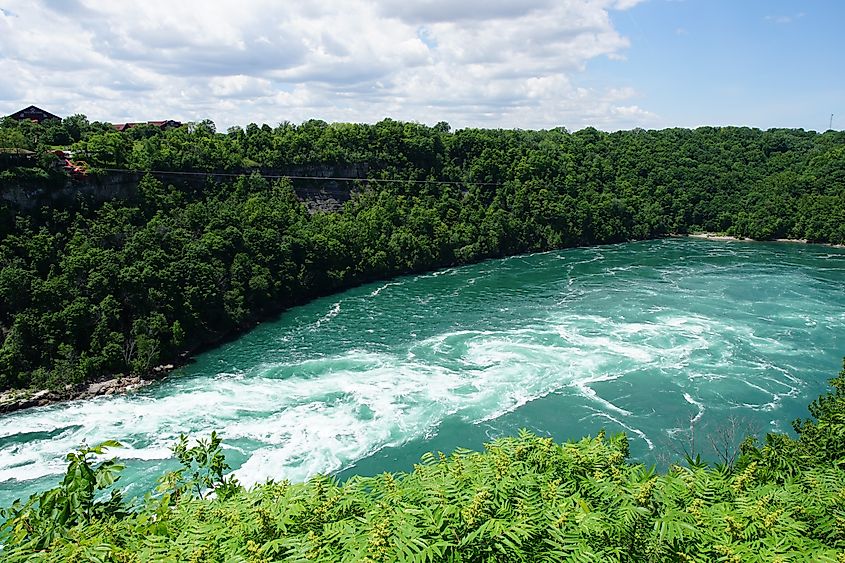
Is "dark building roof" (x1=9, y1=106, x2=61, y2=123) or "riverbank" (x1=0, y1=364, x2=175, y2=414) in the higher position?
"dark building roof" (x1=9, y1=106, x2=61, y2=123)

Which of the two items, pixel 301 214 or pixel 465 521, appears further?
pixel 301 214

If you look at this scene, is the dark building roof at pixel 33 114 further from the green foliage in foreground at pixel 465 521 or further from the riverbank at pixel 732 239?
the riverbank at pixel 732 239

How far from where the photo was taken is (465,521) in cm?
455

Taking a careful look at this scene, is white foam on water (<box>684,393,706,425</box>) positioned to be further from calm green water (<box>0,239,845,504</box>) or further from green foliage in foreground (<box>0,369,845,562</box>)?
green foliage in foreground (<box>0,369,845,562</box>)

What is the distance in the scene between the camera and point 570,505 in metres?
5.20

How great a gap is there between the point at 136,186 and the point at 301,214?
464 inches

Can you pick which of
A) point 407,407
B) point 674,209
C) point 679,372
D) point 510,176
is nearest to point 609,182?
point 674,209

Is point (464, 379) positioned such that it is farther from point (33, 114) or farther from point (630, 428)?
point (33, 114)

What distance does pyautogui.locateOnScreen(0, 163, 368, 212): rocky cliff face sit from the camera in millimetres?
28453

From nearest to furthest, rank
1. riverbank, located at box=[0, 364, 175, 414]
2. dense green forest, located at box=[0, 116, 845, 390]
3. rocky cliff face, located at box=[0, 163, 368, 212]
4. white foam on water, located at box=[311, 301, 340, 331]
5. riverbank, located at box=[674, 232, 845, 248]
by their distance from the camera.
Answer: riverbank, located at box=[0, 364, 175, 414] < dense green forest, located at box=[0, 116, 845, 390] < rocky cliff face, located at box=[0, 163, 368, 212] < white foam on water, located at box=[311, 301, 340, 331] < riverbank, located at box=[674, 232, 845, 248]

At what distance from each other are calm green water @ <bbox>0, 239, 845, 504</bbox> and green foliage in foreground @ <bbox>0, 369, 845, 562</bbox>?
39.9 ft

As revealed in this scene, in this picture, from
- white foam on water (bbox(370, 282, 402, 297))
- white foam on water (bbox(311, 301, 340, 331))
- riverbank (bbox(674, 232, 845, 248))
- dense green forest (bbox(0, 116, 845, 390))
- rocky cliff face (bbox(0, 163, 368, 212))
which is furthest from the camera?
riverbank (bbox(674, 232, 845, 248))

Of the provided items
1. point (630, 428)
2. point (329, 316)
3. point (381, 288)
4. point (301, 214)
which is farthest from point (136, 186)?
point (630, 428)

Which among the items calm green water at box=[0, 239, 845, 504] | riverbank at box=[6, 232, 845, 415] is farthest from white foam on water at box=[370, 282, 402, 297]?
riverbank at box=[6, 232, 845, 415]
